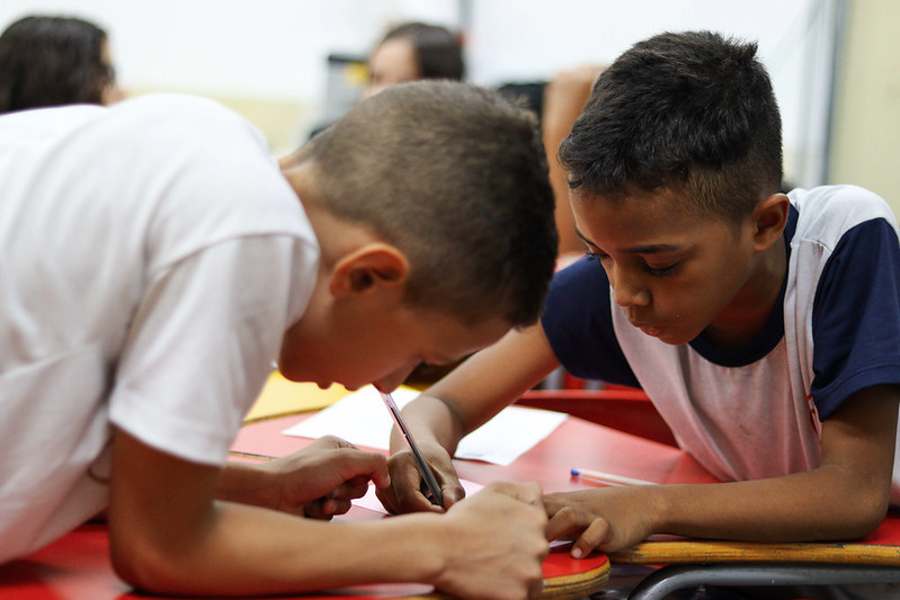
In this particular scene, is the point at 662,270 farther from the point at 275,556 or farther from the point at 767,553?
the point at 275,556

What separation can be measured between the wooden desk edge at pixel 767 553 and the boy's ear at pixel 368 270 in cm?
40

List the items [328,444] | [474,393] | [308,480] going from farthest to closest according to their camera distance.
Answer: [474,393]
[328,444]
[308,480]

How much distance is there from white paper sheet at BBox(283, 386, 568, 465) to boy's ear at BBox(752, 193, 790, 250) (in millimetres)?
440

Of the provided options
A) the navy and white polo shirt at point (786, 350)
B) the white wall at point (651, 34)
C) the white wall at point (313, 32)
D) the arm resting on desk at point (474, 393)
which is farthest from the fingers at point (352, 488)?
the white wall at point (313, 32)

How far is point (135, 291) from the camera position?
0.73 metres

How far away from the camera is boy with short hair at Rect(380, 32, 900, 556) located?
104 centimetres

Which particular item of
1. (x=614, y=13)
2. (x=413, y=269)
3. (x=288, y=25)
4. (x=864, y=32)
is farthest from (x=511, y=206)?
(x=288, y=25)

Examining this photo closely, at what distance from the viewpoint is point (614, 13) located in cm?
398

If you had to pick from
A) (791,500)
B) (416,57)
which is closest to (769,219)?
(791,500)

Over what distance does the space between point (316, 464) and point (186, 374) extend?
1.15 feet

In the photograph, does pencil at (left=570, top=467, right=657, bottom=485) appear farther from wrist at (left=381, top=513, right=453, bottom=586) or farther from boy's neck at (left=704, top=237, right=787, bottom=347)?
wrist at (left=381, top=513, right=453, bottom=586)

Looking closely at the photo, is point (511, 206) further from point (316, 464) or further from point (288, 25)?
point (288, 25)

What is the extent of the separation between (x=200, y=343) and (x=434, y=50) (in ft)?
7.88

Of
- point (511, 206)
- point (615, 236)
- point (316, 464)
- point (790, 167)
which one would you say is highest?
point (511, 206)
